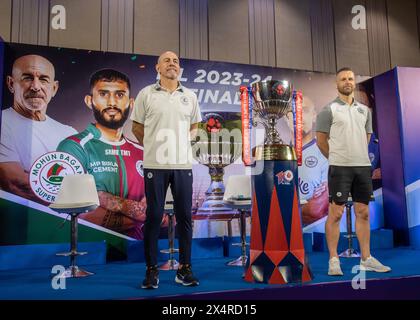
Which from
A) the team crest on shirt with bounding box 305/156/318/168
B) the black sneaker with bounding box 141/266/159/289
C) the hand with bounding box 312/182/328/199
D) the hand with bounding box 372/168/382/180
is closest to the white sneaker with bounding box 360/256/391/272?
the black sneaker with bounding box 141/266/159/289

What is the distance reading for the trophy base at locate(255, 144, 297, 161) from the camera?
9.57 ft

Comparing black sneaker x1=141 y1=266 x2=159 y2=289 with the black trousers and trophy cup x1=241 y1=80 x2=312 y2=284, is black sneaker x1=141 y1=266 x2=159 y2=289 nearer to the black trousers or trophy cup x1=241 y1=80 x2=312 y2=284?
the black trousers

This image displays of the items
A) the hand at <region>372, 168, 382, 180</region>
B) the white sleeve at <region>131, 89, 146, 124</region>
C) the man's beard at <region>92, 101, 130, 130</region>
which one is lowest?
the hand at <region>372, 168, 382, 180</region>

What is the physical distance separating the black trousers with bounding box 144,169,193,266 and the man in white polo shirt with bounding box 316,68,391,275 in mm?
1147

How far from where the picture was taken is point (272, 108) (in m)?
3.07

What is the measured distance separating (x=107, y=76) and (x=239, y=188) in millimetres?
2159

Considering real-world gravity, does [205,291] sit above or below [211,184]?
below

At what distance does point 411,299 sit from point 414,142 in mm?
3176

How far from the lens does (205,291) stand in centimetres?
245

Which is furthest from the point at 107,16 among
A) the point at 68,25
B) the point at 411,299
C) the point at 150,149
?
the point at 411,299

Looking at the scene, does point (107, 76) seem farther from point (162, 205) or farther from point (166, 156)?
point (162, 205)

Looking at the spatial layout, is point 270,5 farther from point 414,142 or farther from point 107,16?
point 414,142
